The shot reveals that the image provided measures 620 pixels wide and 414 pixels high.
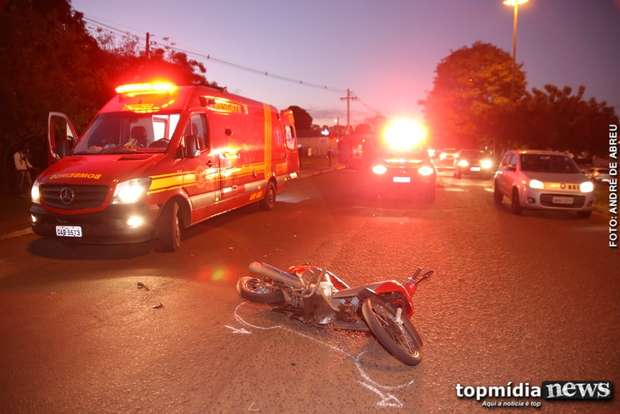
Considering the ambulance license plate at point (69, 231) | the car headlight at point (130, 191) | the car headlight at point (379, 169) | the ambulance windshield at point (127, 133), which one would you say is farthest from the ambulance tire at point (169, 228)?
the car headlight at point (379, 169)

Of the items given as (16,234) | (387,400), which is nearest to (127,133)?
(16,234)

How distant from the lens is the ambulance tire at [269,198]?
13.7 metres

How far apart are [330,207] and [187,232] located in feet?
18.4

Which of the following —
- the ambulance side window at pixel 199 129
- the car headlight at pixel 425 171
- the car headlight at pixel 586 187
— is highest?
the ambulance side window at pixel 199 129

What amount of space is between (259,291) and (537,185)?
10.3 metres

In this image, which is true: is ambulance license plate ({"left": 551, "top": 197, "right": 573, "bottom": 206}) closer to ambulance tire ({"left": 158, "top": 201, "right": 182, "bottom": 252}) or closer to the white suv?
the white suv

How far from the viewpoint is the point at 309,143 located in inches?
3930

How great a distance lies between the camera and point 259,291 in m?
5.45

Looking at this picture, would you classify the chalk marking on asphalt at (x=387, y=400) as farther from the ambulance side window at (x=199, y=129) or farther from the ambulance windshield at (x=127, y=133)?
the ambulance side window at (x=199, y=129)

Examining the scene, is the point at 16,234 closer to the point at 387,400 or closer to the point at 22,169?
the point at 22,169

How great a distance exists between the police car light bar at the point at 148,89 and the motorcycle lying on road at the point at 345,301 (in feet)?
16.8

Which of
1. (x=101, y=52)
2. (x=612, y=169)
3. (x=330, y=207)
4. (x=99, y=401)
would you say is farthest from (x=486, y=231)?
(x=101, y=52)

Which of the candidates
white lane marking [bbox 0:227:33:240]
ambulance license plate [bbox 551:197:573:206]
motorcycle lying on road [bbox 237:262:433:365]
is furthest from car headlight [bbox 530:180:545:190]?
white lane marking [bbox 0:227:33:240]

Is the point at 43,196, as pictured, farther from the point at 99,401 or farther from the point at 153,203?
the point at 99,401
